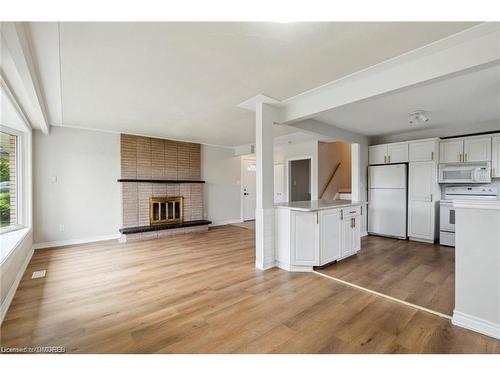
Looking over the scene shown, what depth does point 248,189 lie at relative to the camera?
297 inches

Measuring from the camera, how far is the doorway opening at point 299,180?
7445mm

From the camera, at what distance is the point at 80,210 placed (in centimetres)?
470

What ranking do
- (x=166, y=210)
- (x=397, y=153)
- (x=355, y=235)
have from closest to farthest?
(x=355, y=235) → (x=397, y=153) → (x=166, y=210)

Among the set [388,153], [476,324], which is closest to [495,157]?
[388,153]

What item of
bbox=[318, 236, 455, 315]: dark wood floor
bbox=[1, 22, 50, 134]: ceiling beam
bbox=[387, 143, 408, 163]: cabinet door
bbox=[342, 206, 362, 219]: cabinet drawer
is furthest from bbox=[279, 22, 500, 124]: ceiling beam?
bbox=[387, 143, 408, 163]: cabinet door

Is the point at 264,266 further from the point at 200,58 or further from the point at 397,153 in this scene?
the point at 397,153

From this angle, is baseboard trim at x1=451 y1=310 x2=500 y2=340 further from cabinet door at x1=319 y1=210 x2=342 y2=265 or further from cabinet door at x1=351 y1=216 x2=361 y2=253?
cabinet door at x1=351 y1=216 x2=361 y2=253

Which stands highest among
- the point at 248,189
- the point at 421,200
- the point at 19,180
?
the point at 19,180

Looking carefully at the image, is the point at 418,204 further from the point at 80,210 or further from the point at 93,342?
the point at 80,210

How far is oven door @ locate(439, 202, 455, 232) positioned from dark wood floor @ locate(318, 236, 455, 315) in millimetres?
371

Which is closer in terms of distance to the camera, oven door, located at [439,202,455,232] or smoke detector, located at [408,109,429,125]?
smoke detector, located at [408,109,429,125]

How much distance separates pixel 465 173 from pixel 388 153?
1.34m

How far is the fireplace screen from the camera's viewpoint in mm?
5493

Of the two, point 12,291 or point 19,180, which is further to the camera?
point 19,180
